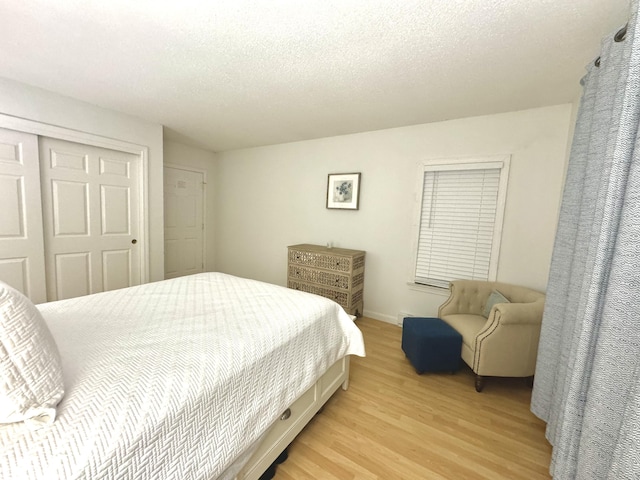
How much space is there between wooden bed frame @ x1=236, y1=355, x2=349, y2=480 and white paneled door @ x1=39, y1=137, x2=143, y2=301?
9.46 ft

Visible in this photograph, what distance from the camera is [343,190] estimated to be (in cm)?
340

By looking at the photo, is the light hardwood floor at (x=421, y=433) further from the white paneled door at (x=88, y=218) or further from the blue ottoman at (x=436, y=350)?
the white paneled door at (x=88, y=218)

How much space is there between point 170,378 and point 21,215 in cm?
282

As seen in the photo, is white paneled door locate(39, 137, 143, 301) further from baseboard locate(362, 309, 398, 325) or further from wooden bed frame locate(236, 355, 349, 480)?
baseboard locate(362, 309, 398, 325)

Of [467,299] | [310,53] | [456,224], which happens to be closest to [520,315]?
[467,299]

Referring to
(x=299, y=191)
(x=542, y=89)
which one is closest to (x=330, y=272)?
(x=299, y=191)

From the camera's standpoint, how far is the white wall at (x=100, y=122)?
2.23m

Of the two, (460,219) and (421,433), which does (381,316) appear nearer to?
(460,219)

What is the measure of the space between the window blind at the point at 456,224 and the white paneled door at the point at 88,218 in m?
3.58

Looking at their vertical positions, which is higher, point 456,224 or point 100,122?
point 100,122

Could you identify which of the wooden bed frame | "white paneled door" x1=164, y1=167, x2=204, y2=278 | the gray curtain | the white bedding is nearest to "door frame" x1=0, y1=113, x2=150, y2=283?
"white paneled door" x1=164, y1=167, x2=204, y2=278

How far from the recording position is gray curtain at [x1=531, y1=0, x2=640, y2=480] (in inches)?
33.3

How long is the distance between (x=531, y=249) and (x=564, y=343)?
1.47 m

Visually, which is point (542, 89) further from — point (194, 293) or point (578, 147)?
point (194, 293)
